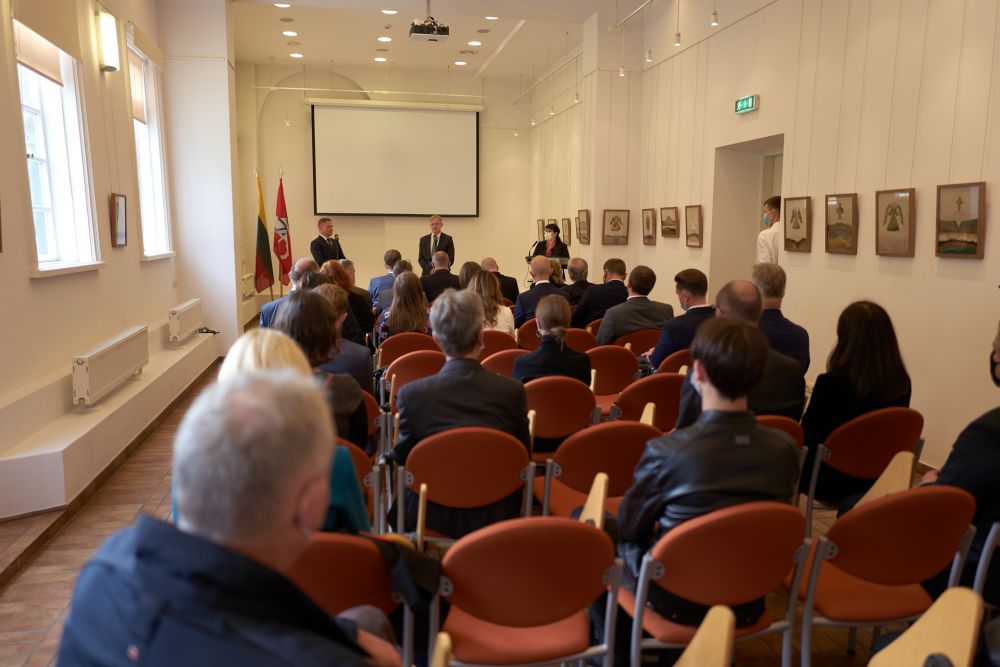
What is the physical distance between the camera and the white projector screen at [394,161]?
1443 centimetres

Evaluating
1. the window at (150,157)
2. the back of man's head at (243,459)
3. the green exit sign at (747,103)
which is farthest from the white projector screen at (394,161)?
the back of man's head at (243,459)

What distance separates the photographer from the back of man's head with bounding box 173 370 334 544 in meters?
0.89

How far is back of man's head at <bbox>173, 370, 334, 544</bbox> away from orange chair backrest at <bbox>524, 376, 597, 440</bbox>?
2.57 metres

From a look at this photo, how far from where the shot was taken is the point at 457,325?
115 inches

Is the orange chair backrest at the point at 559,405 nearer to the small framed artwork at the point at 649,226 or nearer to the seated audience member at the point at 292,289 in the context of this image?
the seated audience member at the point at 292,289

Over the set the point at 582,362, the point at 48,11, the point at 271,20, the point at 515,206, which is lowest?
the point at 582,362

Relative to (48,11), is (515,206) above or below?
below

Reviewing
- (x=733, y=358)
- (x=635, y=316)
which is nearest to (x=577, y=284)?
(x=635, y=316)

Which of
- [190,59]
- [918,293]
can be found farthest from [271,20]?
[918,293]

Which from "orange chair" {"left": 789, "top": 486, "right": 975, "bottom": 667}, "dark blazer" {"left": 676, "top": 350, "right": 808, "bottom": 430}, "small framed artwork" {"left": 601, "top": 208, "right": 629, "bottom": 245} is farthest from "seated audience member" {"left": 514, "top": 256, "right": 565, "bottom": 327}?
"orange chair" {"left": 789, "top": 486, "right": 975, "bottom": 667}

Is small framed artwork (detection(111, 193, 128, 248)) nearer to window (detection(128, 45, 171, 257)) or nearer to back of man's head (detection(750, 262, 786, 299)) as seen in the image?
window (detection(128, 45, 171, 257))

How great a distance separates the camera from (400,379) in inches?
171

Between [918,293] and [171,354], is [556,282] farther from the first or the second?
[171,354]

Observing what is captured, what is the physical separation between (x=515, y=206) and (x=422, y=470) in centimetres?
1381
